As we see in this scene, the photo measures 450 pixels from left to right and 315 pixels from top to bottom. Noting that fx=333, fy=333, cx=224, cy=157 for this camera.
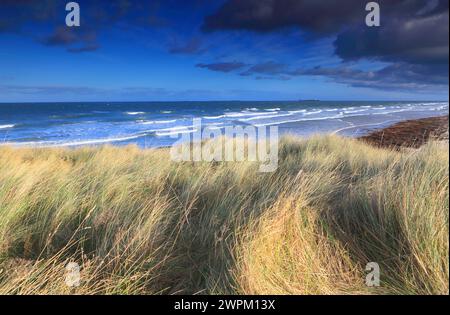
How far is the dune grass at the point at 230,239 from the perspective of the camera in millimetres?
2523

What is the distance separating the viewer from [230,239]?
2.98 metres

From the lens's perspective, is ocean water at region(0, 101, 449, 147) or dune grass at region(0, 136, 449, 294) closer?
dune grass at region(0, 136, 449, 294)

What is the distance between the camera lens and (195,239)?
126 inches

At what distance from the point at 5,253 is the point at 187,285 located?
1.63 m

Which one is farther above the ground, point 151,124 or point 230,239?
point 151,124

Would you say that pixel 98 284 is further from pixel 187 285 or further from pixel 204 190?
pixel 204 190

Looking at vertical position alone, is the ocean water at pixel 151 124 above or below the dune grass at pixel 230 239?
above

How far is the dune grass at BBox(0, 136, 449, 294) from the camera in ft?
8.28

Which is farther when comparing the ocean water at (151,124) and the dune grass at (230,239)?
the ocean water at (151,124)
